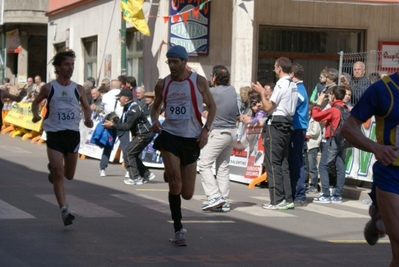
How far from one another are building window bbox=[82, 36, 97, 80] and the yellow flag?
751 cm

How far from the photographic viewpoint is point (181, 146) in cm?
953

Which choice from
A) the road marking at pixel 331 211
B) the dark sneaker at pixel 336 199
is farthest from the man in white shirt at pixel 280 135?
the dark sneaker at pixel 336 199

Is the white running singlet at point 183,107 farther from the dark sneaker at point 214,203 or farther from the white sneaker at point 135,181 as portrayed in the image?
the white sneaker at point 135,181

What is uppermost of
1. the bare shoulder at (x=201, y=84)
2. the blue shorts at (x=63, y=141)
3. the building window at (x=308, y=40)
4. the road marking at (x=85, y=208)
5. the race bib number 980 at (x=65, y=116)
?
the building window at (x=308, y=40)

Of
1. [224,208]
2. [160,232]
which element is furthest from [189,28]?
[160,232]

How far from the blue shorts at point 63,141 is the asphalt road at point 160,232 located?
86 cm

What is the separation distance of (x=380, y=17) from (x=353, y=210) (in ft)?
50.7

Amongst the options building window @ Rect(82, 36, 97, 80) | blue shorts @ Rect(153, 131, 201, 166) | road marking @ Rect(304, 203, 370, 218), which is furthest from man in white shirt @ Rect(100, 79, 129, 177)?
building window @ Rect(82, 36, 97, 80)

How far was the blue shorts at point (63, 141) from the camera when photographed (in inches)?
408

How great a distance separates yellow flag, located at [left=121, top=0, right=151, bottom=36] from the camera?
2569 centimetres

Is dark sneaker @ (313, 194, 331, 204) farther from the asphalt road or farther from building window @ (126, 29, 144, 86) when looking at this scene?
building window @ (126, 29, 144, 86)

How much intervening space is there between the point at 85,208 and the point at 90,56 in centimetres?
2265

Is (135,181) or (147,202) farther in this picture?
(135,181)

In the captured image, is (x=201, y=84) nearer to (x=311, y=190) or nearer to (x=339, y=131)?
(x=339, y=131)
